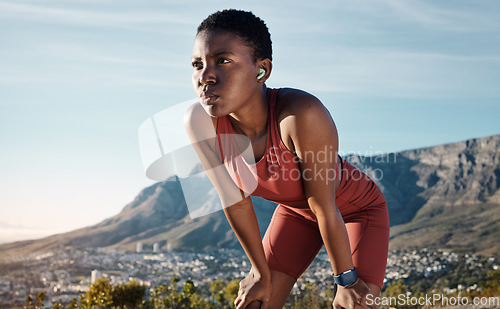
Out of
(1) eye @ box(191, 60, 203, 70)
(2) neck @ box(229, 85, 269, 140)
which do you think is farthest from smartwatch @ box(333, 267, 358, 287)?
(1) eye @ box(191, 60, 203, 70)

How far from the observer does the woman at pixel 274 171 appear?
2.23 m

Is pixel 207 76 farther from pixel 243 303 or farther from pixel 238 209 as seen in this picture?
pixel 243 303

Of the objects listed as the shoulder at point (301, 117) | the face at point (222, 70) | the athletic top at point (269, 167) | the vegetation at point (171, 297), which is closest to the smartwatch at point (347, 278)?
the athletic top at point (269, 167)

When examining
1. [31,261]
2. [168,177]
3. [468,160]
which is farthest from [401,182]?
[168,177]

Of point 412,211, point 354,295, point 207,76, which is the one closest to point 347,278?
point 354,295

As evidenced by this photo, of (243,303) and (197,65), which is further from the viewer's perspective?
(243,303)

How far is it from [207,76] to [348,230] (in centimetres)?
147

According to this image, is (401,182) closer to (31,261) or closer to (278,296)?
(31,261)

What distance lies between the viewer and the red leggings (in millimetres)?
2834

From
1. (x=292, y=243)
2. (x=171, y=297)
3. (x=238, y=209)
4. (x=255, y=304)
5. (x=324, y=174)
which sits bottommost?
(x=171, y=297)

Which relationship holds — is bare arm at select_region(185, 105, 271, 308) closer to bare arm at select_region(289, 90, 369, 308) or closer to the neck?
the neck

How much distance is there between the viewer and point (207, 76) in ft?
7.16

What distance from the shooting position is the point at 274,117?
2473 millimetres

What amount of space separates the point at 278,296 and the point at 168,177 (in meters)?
1.20
